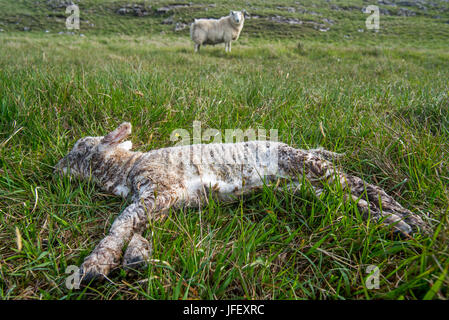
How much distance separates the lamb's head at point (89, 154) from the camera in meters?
2.37

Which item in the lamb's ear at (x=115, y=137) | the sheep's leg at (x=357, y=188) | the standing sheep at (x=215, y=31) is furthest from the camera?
the standing sheep at (x=215, y=31)

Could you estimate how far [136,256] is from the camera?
1.53 meters

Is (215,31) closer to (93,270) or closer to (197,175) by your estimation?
(197,175)

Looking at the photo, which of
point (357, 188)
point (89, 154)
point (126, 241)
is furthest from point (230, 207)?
point (89, 154)

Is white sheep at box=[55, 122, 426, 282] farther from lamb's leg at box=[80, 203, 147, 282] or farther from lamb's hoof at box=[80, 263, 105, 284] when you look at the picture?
lamb's hoof at box=[80, 263, 105, 284]

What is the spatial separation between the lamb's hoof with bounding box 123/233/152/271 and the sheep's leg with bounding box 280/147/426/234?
1.24 meters

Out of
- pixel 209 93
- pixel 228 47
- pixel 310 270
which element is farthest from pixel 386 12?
pixel 310 270

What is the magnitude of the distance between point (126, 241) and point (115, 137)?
105cm

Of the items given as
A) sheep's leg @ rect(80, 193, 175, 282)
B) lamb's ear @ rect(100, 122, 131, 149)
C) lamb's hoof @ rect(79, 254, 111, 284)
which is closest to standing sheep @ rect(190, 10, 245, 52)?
lamb's ear @ rect(100, 122, 131, 149)

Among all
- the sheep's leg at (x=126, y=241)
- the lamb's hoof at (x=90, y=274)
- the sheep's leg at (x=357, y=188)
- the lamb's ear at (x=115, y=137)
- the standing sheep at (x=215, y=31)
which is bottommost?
the lamb's hoof at (x=90, y=274)

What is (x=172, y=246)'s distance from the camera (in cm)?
160

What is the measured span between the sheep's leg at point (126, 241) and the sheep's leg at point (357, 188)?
104cm

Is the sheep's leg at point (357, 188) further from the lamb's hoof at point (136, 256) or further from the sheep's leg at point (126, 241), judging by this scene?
the lamb's hoof at point (136, 256)

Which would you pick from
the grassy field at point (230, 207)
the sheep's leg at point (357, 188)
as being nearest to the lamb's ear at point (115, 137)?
the grassy field at point (230, 207)
